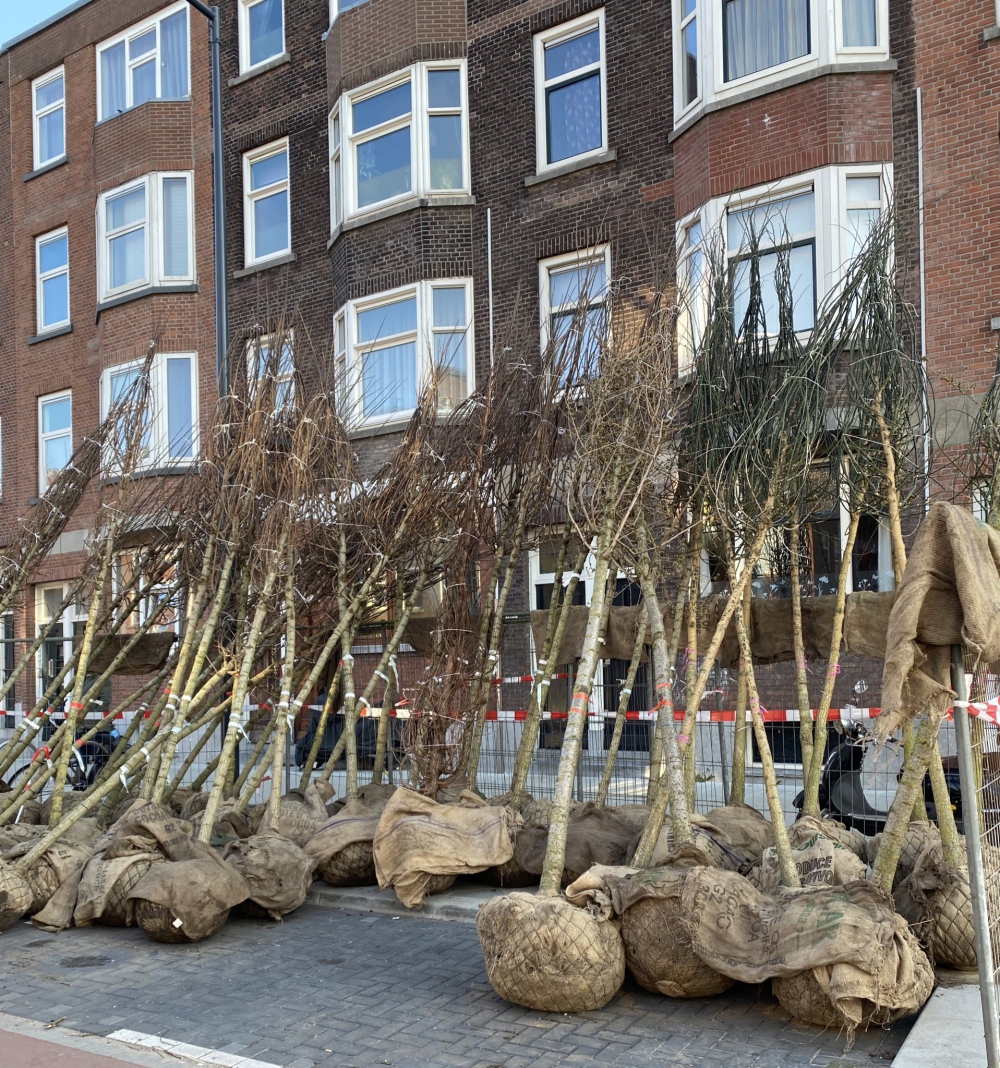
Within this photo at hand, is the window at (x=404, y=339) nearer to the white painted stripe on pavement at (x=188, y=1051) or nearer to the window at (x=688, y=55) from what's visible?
the window at (x=688, y=55)

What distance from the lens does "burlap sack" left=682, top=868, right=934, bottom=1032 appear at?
519 centimetres

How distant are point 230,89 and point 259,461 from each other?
1521 centimetres

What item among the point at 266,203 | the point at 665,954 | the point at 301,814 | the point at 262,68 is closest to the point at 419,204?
the point at 266,203

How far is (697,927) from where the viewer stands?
5.62m

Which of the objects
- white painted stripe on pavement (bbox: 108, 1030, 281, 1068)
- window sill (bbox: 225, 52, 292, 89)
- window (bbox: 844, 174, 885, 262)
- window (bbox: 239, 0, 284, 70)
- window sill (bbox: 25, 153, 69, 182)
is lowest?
white painted stripe on pavement (bbox: 108, 1030, 281, 1068)

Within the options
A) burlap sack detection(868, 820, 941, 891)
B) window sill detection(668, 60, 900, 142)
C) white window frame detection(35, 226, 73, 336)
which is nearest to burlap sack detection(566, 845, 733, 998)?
burlap sack detection(868, 820, 941, 891)

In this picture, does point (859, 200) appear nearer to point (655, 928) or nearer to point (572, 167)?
point (572, 167)

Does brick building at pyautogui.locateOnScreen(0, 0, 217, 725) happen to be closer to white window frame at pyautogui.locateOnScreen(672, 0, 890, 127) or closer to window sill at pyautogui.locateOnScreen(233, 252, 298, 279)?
window sill at pyautogui.locateOnScreen(233, 252, 298, 279)

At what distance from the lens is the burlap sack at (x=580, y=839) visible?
7.69 meters

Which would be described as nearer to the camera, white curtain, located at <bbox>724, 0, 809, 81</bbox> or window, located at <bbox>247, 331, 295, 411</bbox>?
window, located at <bbox>247, 331, 295, 411</bbox>

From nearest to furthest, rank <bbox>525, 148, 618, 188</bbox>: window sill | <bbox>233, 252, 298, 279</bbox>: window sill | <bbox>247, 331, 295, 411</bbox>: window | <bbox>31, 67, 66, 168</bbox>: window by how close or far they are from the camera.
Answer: <bbox>247, 331, 295, 411</bbox>: window, <bbox>525, 148, 618, 188</bbox>: window sill, <bbox>233, 252, 298, 279</bbox>: window sill, <bbox>31, 67, 66, 168</bbox>: window

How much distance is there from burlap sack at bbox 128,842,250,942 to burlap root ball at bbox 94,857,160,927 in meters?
0.19

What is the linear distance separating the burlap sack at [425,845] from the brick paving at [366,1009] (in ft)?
1.20

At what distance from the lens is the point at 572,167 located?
54.2ft
